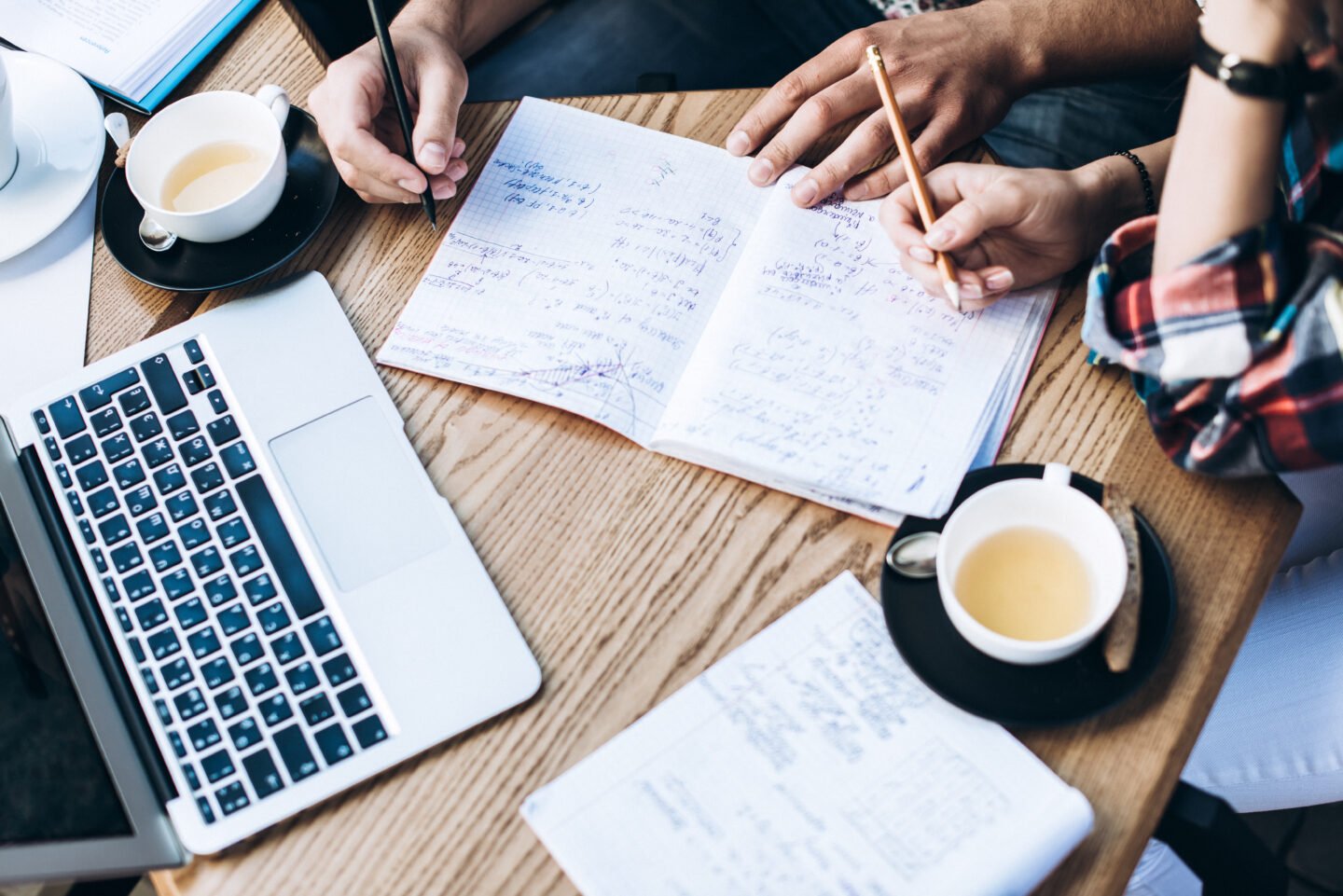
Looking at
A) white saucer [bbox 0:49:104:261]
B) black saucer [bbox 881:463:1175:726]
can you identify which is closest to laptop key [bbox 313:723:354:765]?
black saucer [bbox 881:463:1175:726]

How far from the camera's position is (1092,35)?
0.87 m

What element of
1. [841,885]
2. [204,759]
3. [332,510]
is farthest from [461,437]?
[841,885]

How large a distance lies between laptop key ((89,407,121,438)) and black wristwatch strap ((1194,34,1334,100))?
764mm

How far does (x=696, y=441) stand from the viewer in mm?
677

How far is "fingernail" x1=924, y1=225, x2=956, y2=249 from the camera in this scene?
684 mm

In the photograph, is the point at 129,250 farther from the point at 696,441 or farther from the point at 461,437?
the point at 696,441

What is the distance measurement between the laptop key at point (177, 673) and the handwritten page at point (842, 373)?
1.10 ft

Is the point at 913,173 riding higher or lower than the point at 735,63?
higher

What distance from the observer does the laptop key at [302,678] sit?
0.62 metres

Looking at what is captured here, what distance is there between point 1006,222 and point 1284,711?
0.43 metres

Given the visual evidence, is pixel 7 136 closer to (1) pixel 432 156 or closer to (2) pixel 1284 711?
(1) pixel 432 156

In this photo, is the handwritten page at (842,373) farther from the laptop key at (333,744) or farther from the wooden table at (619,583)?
the laptop key at (333,744)

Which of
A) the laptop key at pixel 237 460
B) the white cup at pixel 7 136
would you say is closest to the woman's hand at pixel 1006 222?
the laptop key at pixel 237 460

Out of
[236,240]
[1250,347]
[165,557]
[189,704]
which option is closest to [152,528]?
[165,557]
